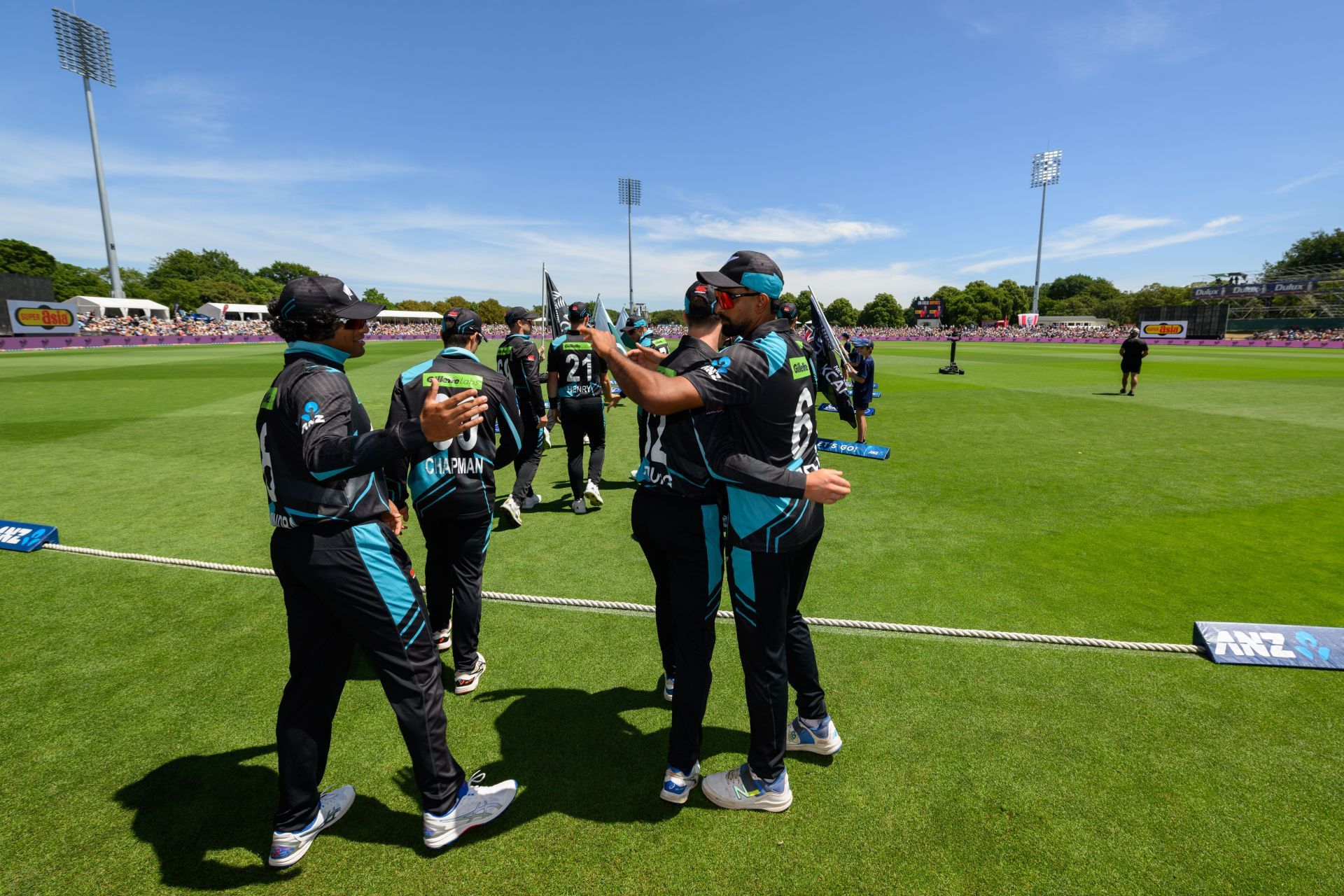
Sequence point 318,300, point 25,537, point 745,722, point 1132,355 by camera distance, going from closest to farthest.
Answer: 1. point 318,300
2. point 745,722
3. point 25,537
4. point 1132,355

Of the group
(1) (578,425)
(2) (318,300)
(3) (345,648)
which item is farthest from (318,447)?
(1) (578,425)

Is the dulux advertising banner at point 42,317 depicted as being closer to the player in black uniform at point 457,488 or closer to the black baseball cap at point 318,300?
the player in black uniform at point 457,488

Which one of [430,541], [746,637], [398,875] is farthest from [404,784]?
[746,637]

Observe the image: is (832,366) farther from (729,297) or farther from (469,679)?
(469,679)

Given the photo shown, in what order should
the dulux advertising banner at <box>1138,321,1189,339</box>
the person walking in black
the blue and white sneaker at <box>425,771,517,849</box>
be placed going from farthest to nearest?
the dulux advertising banner at <box>1138,321,1189,339</box>, the person walking in black, the blue and white sneaker at <box>425,771,517,849</box>

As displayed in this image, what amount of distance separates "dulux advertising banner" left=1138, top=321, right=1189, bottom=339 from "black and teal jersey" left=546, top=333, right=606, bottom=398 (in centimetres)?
7636

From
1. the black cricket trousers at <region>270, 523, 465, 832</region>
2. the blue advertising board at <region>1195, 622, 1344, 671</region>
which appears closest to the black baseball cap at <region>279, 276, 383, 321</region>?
the black cricket trousers at <region>270, 523, 465, 832</region>

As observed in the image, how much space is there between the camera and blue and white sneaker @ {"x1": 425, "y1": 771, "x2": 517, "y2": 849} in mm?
2697

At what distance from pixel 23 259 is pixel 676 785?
370 ft

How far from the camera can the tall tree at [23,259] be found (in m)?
75.2

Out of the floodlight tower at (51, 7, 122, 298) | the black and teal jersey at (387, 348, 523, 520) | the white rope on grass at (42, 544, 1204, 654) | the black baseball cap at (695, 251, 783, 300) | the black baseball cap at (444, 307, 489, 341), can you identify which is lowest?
the white rope on grass at (42, 544, 1204, 654)

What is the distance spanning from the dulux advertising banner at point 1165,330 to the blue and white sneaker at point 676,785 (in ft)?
261

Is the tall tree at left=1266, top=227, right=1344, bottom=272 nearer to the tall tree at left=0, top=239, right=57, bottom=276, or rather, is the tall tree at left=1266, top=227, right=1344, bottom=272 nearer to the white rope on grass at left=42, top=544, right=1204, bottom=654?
the white rope on grass at left=42, top=544, right=1204, bottom=654

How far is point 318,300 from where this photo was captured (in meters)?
2.54
